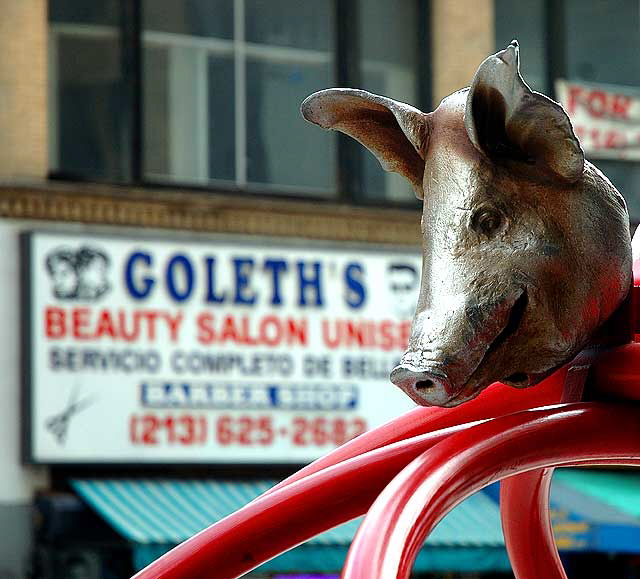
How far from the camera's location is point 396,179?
1373 cm

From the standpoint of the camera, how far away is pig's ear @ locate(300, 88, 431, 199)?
1737 millimetres

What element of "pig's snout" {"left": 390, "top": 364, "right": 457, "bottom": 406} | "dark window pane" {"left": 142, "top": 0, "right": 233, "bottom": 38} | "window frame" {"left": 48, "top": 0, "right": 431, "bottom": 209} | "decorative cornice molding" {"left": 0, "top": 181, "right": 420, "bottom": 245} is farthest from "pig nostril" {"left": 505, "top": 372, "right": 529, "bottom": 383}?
"dark window pane" {"left": 142, "top": 0, "right": 233, "bottom": 38}

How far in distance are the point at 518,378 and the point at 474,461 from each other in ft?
0.44

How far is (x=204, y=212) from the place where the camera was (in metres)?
12.8

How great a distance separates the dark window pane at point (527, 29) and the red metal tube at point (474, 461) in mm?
12559

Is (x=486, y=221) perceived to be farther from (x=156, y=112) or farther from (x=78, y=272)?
(x=156, y=112)

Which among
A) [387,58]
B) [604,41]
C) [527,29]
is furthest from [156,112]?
[604,41]

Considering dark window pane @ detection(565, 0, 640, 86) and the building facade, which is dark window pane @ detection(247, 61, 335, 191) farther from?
dark window pane @ detection(565, 0, 640, 86)

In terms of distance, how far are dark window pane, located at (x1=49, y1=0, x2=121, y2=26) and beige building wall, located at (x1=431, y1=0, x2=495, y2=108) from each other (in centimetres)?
267

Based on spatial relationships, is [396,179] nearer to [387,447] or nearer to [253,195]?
[253,195]

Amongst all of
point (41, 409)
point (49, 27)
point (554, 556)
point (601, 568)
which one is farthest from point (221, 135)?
point (554, 556)

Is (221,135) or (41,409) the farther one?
(221,135)

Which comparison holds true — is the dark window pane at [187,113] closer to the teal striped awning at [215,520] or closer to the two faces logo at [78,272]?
the two faces logo at [78,272]

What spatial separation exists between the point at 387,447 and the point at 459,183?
11.0 inches
